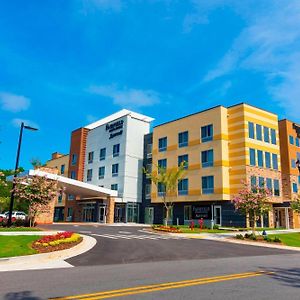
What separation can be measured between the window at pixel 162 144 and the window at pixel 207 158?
7.20 m

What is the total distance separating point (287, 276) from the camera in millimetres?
10594

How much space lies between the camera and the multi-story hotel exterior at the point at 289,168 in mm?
40500

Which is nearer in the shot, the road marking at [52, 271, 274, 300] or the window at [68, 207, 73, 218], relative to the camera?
the road marking at [52, 271, 274, 300]

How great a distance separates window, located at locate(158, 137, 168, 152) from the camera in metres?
47.3

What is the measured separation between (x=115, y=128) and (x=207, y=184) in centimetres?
1931

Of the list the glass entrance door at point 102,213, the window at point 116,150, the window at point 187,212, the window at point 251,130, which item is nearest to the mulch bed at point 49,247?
the window at point 251,130

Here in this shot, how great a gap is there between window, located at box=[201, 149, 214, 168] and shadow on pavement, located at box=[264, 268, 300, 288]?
27.9 meters

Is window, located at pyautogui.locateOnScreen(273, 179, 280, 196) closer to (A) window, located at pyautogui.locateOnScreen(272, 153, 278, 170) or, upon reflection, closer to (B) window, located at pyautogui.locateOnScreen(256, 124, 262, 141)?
(A) window, located at pyautogui.locateOnScreen(272, 153, 278, 170)

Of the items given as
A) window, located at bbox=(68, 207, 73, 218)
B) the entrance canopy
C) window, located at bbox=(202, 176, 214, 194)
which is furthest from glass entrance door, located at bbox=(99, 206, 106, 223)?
window, located at bbox=(202, 176, 214, 194)

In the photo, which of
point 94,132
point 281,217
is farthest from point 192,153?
point 94,132

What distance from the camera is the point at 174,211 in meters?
45.1

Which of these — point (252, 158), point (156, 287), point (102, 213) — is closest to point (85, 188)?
point (102, 213)

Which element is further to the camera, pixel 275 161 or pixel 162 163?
pixel 162 163

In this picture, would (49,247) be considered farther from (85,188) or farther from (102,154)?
(102,154)
